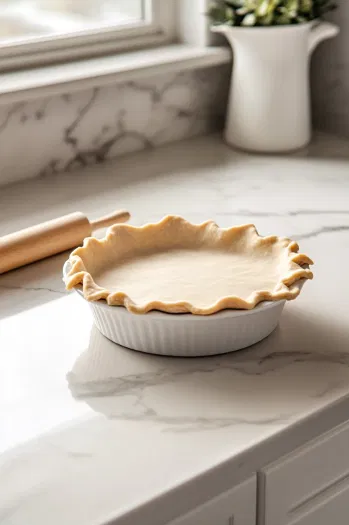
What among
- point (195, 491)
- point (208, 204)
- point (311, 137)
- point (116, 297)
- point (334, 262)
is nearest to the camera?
point (195, 491)

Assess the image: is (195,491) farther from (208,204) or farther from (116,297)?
(208,204)

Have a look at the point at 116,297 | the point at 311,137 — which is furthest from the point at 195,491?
the point at 311,137

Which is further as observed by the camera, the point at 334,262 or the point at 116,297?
the point at 334,262

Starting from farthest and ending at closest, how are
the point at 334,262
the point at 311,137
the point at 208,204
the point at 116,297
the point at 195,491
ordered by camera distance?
the point at 311,137
the point at 208,204
the point at 334,262
the point at 116,297
the point at 195,491

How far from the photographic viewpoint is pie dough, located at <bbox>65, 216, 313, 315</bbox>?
2.76ft

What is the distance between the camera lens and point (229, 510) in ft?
2.52

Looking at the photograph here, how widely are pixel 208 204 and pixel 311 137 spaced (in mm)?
403

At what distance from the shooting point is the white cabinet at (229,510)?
2.42 feet

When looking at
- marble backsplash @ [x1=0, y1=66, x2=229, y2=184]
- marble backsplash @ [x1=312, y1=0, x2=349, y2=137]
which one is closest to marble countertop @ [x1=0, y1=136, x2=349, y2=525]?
marble backsplash @ [x1=0, y1=66, x2=229, y2=184]

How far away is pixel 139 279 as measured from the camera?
0.91 metres

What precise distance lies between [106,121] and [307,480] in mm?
797

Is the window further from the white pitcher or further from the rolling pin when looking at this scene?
the rolling pin

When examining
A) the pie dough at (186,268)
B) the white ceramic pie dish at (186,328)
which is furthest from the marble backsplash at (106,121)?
the white ceramic pie dish at (186,328)

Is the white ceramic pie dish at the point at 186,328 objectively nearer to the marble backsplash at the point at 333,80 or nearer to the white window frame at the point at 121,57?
the white window frame at the point at 121,57
